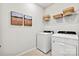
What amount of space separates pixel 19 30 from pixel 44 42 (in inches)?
20.0

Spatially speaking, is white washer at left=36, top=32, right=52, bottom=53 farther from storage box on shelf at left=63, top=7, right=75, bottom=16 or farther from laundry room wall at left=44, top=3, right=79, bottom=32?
storage box on shelf at left=63, top=7, right=75, bottom=16

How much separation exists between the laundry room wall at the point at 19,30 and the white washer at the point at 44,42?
0.27ft

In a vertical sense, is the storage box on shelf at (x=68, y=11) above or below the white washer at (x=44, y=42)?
above

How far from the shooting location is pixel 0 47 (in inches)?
40.0

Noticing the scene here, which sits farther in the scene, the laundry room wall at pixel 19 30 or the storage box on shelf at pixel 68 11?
the storage box on shelf at pixel 68 11

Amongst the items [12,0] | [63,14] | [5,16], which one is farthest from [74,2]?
[5,16]

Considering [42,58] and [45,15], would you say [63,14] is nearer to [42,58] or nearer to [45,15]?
[45,15]

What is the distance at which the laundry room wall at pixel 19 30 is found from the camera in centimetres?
103

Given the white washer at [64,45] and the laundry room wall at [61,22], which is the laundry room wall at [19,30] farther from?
the white washer at [64,45]

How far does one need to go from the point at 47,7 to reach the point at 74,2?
0.41 meters

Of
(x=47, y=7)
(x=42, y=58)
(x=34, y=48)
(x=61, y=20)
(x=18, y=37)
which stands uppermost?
(x=47, y=7)

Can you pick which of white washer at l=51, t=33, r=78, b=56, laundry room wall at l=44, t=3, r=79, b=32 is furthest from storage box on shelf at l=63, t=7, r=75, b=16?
white washer at l=51, t=33, r=78, b=56

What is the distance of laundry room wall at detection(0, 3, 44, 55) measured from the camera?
1032 mm

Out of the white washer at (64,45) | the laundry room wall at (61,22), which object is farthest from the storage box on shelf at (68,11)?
the white washer at (64,45)
